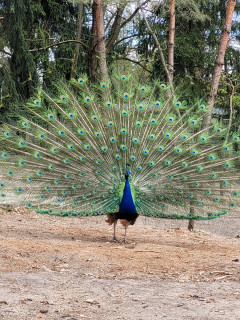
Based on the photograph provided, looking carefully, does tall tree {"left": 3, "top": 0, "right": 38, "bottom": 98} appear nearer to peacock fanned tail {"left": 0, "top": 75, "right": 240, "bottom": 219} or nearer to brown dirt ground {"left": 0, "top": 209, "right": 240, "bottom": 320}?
peacock fanned tail {"left": 0, "top": 75, "right": 240, "bottom": 219}

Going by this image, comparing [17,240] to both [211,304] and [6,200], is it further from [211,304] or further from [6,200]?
[211,304]

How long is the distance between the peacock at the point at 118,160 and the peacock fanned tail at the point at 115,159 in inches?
0.6

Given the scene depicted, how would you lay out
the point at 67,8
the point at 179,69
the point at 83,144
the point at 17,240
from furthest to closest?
the point at 179,69 < the point at 67,8 < the point at 83,144 < the point at 17,240

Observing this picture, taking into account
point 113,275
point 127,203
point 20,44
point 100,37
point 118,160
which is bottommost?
point 113,275

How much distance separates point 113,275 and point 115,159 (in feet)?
8.08

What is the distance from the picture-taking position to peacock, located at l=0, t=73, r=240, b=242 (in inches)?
309

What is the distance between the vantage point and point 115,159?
8.01 meters

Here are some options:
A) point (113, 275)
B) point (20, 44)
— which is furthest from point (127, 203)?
point (20, 44)

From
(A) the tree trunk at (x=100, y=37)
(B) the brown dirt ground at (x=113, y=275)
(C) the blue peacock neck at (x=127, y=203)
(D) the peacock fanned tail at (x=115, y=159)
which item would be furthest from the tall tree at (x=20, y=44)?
(C) the blue peacock neck at (x=127, y=203)

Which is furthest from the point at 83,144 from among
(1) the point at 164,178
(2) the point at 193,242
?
(2) the point at 193,242

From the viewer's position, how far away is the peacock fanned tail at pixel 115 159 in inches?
310

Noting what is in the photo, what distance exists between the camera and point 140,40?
16.7 m

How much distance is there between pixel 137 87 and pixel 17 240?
298 cm

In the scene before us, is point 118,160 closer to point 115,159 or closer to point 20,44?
point 115,159
